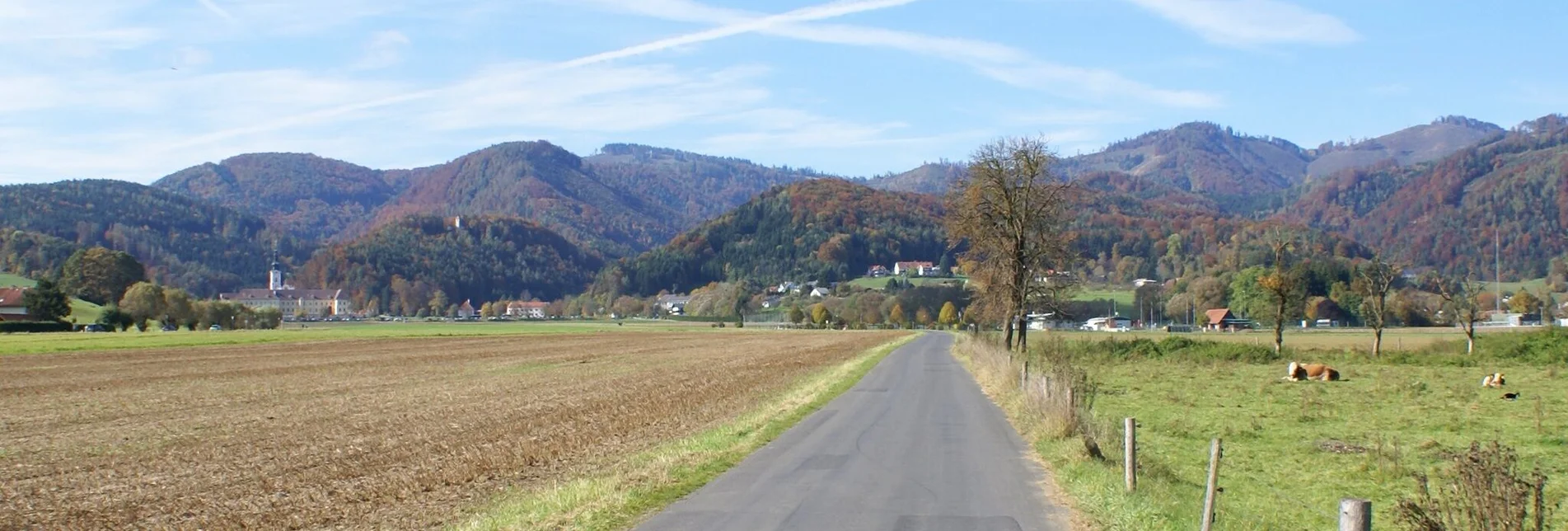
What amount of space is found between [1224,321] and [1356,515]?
13251 cm

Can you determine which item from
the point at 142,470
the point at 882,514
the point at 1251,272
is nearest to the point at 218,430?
the point at 142,470

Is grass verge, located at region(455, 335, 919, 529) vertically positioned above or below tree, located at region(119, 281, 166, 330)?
below

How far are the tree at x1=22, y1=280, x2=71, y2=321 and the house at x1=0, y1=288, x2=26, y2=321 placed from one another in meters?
1.17

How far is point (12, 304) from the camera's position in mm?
105938

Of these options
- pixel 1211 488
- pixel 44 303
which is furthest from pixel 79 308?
pixel 1211 488

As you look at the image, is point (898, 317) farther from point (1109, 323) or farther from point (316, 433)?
point (316, 433)

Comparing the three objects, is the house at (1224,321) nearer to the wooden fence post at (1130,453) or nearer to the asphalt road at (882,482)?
the asphalt road at (882,482)

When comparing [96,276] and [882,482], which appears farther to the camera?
[96,276]

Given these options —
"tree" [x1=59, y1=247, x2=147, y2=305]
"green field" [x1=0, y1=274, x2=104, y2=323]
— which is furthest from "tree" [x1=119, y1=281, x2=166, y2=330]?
"tree" [x1=59, y1=247, x2=147, y2=305]

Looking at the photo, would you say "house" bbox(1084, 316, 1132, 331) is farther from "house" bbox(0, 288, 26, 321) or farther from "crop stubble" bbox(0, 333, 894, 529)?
"house" bbox(0, 288, 26, 321)

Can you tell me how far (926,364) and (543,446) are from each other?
31043 millimetres

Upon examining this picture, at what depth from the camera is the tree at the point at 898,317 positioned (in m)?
161

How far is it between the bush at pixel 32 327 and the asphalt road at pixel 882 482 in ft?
289

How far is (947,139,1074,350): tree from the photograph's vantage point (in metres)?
45.8
